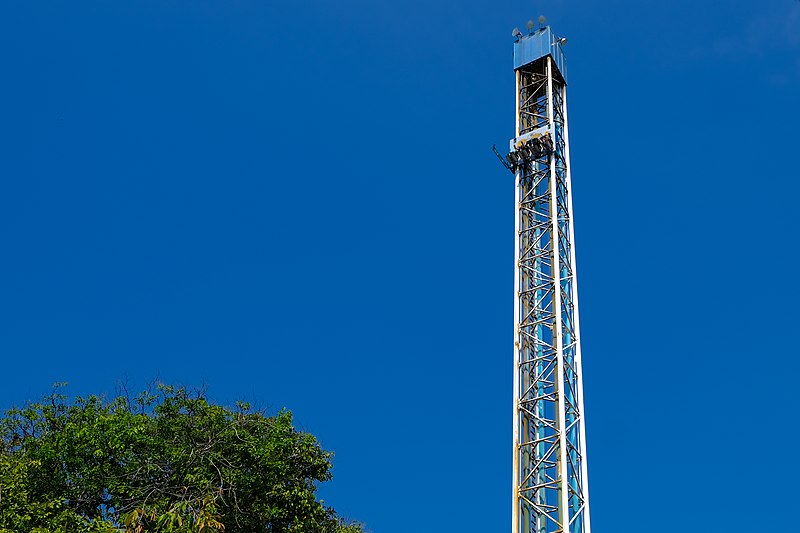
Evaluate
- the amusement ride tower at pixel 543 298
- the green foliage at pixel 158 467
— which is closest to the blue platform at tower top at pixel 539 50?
the amusement ride tower at pixel 543 298

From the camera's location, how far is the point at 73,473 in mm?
18656

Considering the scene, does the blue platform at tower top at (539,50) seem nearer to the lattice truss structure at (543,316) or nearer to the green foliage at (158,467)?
the lattice truss structure at (543,316)

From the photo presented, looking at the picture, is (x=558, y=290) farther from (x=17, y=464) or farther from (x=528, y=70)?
(x=17, y=464)

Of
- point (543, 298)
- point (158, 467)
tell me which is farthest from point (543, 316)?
point (158, 467)

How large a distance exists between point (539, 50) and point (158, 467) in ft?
49.0

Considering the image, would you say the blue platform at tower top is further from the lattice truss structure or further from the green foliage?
the green foliage

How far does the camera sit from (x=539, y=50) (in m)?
25.6

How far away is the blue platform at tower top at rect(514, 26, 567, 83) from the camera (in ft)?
83.6

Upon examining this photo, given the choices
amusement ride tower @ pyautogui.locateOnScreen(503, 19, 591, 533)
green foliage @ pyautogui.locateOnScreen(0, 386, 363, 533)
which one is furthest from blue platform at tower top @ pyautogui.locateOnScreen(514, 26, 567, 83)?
green foliage @ pyautogui.locateOnScreen(0, 386, 363, 533)

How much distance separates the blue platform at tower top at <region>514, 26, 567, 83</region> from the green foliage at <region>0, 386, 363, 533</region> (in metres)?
12.1

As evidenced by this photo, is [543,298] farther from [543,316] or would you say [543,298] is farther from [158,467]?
[158,467]

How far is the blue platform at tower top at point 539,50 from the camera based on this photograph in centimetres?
2549

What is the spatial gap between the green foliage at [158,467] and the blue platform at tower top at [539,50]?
39.8 ft

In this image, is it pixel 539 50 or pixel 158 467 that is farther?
pixel 539 50
